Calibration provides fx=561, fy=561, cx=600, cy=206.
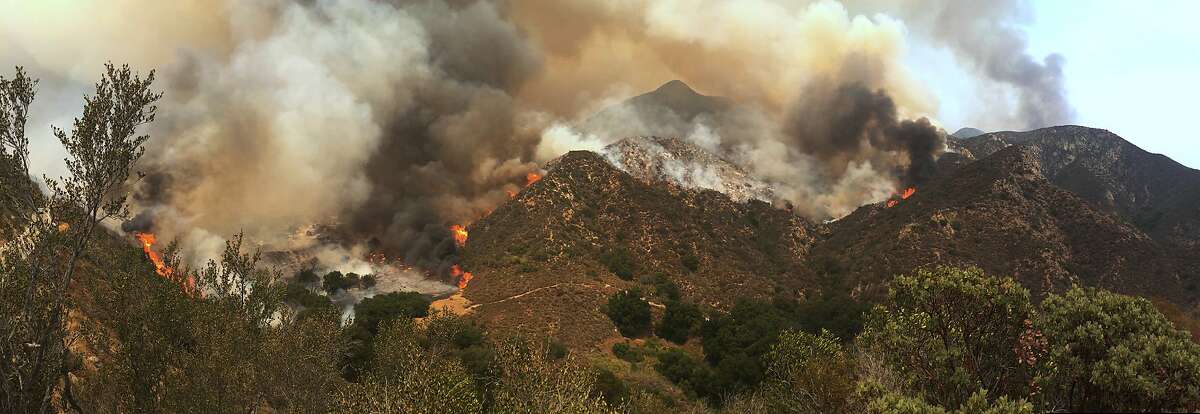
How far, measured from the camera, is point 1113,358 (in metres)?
13.1

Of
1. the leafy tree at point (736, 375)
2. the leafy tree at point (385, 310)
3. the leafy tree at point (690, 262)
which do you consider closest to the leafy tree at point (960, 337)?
the leafy tree at point (736, 375)

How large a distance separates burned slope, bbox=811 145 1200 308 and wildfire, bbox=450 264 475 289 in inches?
2343

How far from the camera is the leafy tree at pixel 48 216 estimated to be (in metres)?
17.8

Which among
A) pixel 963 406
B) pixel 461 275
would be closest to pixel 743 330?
pixel 461 275

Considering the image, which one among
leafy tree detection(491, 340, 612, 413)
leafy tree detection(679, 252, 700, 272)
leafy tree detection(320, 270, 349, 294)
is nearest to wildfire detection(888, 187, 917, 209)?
leafy tree detection(679, 252, 700, 272)

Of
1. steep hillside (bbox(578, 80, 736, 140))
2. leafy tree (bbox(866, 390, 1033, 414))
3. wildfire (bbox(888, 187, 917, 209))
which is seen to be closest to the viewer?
leafy tree (bbox(866, 390, 1033, 414))

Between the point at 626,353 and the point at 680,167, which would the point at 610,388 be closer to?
the point at 626,353

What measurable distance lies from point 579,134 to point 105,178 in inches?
4746

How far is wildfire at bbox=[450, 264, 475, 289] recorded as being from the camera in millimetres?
77988

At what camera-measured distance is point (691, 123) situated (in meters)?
172

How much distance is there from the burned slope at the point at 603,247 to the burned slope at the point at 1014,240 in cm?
1379

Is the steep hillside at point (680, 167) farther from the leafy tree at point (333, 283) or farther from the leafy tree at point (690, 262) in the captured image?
the leafy tree at point (333, 283)

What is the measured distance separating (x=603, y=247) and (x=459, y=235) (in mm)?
24071

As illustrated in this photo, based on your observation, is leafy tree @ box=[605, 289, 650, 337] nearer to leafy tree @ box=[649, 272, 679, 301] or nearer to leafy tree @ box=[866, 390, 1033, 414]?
leafy tree @ box=[649, 272, 679, 301]
